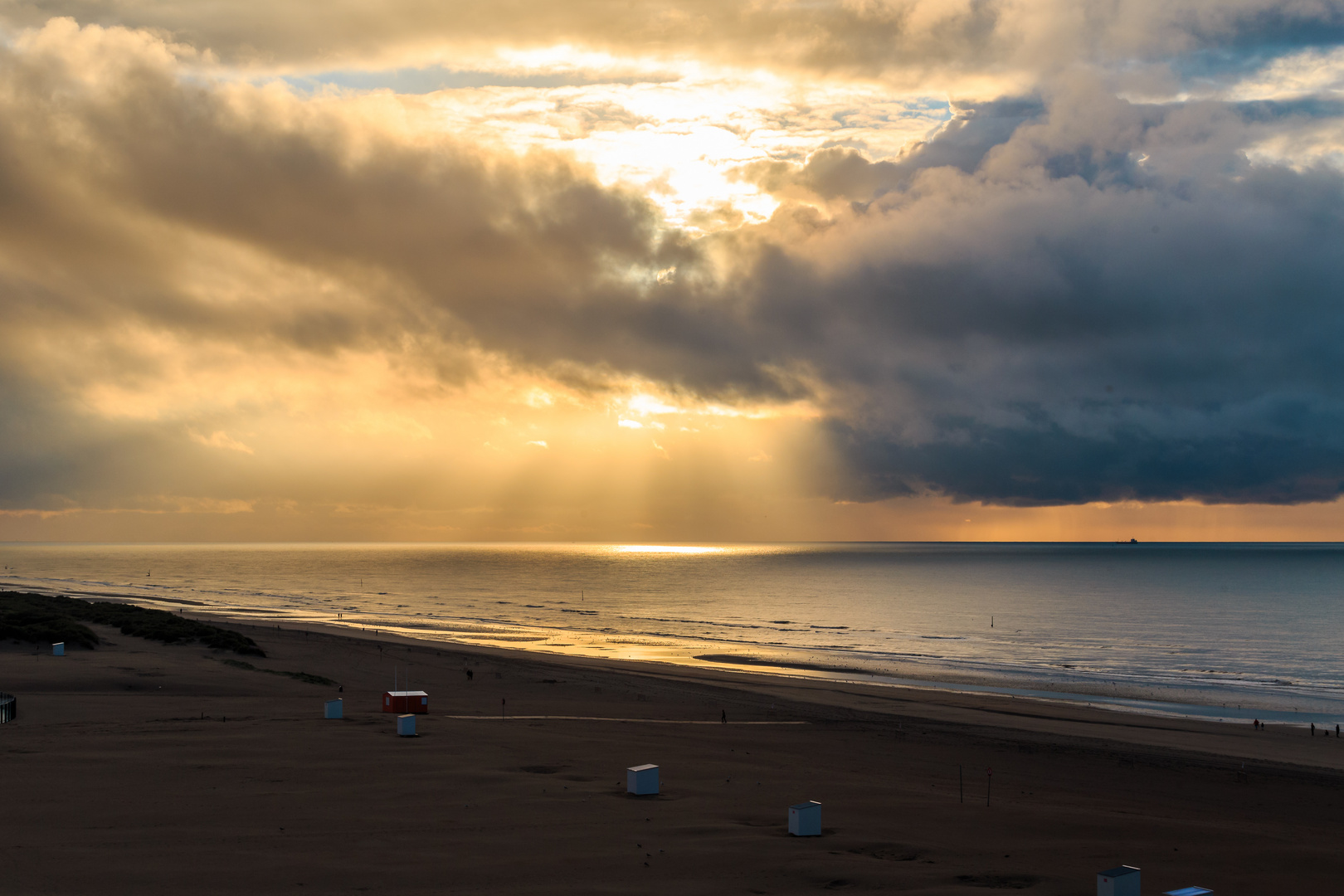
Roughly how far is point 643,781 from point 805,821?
4.34 m

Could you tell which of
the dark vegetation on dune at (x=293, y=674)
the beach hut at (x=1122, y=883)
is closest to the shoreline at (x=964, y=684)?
the dark vegetation on dune at (x=293, y=674)

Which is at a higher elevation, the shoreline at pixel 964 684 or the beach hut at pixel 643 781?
the beach hut at pixel 643 781

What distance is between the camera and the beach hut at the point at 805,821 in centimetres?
1730

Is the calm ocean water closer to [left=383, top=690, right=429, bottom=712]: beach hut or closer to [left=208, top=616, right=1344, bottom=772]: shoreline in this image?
[left=208, top=616, right=1344, bottom=772]: shoreline

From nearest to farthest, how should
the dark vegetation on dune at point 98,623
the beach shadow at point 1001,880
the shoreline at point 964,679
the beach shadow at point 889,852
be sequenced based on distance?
the beach shadow at point 1001,880 → the beach shadow at point 889,852 → the dark vegetation on dune at point 98,623 → the shoreline at point 964,679

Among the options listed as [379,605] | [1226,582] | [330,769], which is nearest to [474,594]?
[379,605]

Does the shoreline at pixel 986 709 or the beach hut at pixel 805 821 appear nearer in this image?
the beach hut at pixel 805 821

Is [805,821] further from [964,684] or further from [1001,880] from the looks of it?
[964,684]

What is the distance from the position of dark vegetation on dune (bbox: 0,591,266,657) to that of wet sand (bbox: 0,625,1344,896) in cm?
470

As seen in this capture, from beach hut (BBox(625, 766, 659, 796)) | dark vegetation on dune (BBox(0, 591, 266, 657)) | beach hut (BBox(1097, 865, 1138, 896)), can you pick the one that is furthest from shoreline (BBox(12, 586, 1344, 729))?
beach hut (BBox(1097, 865, 1138, 896))

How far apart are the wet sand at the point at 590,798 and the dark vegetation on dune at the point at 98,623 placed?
4696 millimetres

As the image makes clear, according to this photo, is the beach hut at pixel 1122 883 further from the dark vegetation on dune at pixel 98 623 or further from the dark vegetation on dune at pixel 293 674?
the dark vegetation on dune at pixel 98 623

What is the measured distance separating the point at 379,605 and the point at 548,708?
8496 centimetres

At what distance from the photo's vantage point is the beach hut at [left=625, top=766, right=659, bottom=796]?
786 inches
